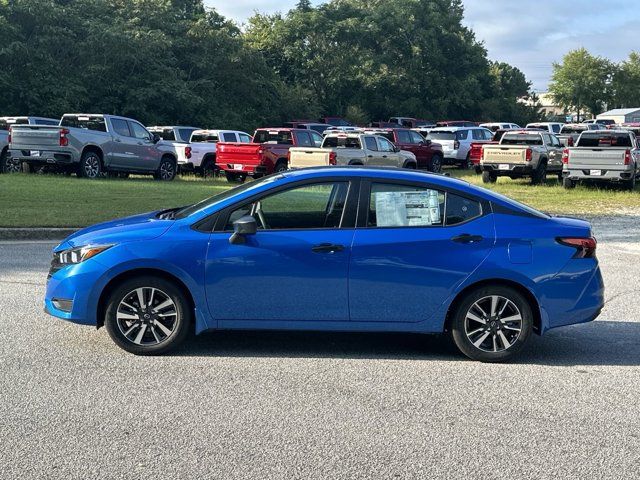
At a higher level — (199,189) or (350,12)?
(350,12)

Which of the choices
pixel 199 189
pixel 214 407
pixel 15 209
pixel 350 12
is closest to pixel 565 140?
pixel 199 189

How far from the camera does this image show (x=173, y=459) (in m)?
4.47

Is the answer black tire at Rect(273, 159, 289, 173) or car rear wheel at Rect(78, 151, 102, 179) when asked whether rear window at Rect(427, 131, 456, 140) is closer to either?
black tire at Rect(273, 159, 289, 173)

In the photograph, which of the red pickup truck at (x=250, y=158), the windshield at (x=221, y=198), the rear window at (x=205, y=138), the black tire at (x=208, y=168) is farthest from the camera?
the rear window at (x=205, y=138)

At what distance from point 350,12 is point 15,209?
49.9 m

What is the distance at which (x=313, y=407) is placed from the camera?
538 centimetres

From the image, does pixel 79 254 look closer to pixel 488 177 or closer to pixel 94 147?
pixel 94 147

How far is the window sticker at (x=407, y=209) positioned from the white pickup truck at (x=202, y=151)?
21.5 metres

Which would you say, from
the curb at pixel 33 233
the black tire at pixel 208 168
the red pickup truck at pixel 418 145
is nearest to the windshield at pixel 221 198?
the curb at pixel 33 233

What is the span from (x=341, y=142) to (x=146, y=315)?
794 inches

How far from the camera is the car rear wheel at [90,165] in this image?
23.4 metres

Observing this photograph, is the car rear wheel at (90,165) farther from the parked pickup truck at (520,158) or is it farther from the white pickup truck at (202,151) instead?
the parked pickup truck at (520,158)

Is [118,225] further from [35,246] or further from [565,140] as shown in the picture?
[565,140]

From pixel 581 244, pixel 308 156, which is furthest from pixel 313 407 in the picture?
pixel 308 156
